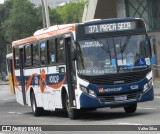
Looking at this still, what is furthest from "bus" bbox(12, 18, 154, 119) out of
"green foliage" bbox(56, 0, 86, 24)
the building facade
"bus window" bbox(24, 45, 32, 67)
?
"green foliage" bbox(56, 0, 86, 24)

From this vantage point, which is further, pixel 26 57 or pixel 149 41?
pixel 26 57

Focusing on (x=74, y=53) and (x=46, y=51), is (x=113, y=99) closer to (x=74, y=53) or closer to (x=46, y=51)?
(x=74, y=53)

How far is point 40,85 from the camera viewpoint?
22359mm

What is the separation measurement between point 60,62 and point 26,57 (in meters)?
4.86

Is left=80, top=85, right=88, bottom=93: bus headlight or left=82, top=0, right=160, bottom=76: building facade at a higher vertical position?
left=82, top=0, right=160, bottom=76: building facade

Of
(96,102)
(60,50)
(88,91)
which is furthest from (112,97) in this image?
(60,50)

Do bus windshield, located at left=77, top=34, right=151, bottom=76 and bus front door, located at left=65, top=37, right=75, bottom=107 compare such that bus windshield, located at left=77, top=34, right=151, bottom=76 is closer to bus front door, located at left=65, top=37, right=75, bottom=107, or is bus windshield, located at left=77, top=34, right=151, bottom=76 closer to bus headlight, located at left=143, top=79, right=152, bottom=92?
bus headlight, located at left=143, top=79, right=152, bottom=92

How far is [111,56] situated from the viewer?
1786 cm

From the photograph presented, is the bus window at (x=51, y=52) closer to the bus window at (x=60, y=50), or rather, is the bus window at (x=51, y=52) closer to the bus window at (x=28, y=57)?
the bus window at (x=60, y=50)

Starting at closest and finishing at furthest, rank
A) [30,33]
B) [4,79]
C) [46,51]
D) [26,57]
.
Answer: [46,51] → [26,57] → [30,33] → [4,79]

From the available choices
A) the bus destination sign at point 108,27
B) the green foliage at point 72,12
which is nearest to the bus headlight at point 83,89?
the bus destination sign at point 108,27

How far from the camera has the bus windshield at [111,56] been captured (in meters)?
17.8

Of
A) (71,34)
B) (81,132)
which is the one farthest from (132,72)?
(81,132)

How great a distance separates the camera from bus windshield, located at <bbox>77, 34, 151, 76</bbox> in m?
17.8
